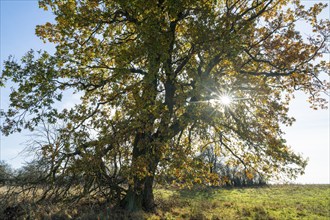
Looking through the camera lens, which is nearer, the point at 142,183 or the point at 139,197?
the point at 142,183

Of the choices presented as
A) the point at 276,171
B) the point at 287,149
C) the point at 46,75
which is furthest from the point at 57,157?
the point at 287,149

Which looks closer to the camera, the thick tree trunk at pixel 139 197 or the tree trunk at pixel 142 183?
the tree trunk at pixel 142 183

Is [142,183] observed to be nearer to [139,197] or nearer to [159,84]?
[139,197]

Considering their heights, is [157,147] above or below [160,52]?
below

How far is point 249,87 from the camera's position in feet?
56.1

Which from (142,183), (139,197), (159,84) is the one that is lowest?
(139,197)

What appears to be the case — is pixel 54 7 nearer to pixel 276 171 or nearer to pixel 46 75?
pixel 46 75

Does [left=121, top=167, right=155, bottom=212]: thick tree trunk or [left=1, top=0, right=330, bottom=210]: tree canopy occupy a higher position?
[left=1, top=0, right=330, bottom=210]: tree canopy

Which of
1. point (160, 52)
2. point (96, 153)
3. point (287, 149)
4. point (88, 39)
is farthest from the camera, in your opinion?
point (287, 149)

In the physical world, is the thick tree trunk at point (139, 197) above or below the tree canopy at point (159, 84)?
below

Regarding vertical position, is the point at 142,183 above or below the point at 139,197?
above

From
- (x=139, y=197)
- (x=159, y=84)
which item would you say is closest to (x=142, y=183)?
(x=139, y=197)

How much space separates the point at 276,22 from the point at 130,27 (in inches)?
369

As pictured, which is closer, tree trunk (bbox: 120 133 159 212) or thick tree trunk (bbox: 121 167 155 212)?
tree trunk (bbox: 120 133 159 212)
